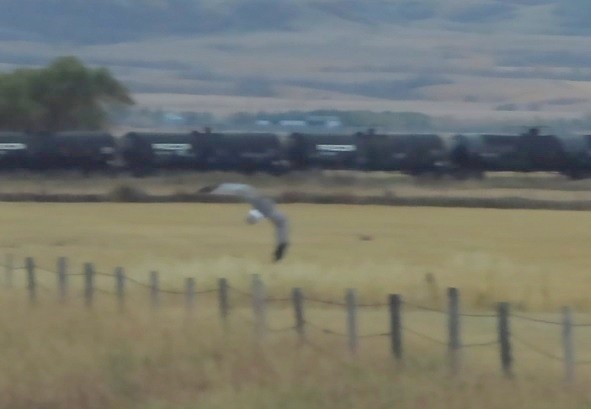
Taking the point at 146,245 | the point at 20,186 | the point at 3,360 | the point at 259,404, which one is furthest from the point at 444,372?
the point at 20,186

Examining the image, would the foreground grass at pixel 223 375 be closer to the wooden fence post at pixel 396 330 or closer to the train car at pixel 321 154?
the wooden fence post at pixel 396 330

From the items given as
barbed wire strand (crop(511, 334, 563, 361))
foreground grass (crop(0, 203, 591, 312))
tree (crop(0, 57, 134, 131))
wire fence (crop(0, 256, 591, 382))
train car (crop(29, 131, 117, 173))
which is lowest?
foreground grass (crop(0, 203, 591, 312))

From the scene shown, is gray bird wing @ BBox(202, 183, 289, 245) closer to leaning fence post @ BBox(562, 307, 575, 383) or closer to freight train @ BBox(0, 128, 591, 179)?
leaning fence post @ BBox(562, 307, 575, 383)

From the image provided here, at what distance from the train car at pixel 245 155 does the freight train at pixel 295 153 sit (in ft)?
0.10

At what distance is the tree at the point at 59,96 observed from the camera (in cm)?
7806

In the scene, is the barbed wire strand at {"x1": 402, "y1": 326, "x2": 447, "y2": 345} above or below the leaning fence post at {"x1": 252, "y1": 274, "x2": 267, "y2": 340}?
below

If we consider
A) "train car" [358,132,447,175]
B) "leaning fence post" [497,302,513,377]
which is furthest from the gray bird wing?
"train car" [358,132,447,175]

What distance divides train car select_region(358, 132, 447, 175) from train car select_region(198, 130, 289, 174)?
2.67 meters

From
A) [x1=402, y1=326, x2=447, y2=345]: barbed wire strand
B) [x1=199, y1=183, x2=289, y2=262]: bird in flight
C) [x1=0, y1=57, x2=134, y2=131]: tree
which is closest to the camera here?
[x1=402, y1=326, x2=447, y2=345]: barbed wire strand

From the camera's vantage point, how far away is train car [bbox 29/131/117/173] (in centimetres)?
5591

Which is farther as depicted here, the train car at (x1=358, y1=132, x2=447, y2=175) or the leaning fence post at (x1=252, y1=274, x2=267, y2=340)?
the train car at (x1=358, y1=132, x2=447, y2=175)

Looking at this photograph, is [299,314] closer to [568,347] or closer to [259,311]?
[259,311]

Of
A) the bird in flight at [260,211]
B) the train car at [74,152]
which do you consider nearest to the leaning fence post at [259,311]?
the bird in flight at [260,211]

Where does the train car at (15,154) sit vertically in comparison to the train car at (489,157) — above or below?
above
